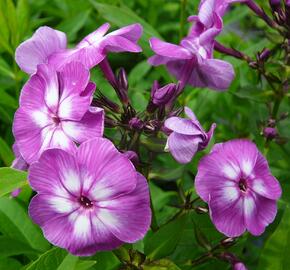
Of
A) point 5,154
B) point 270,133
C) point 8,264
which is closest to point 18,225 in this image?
point 8,264

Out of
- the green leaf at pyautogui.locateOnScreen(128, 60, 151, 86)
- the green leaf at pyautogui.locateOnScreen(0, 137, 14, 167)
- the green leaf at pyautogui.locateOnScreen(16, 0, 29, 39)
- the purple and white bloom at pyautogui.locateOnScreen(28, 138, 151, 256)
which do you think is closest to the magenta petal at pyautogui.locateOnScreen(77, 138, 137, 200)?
the purple and white bloom at pyautogui.locateOnScreen(28, 138, 151, 256)

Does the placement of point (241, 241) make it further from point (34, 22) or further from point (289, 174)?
point (34, 22)

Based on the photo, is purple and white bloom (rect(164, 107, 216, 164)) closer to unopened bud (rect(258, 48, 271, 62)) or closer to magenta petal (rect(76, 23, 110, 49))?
magenta petal (rect(76, 23, 110, 49))

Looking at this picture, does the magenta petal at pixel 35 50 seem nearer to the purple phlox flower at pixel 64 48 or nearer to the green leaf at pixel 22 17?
the purple phlox flower at pixel 64 48

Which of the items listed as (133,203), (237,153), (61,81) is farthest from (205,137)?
(61,81)

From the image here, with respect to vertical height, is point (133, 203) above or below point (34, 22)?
above

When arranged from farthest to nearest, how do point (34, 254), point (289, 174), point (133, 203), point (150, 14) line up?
1. point (150, 14)
2. point (289, 174)
3. point (34, 254)
4. point (133, 203)

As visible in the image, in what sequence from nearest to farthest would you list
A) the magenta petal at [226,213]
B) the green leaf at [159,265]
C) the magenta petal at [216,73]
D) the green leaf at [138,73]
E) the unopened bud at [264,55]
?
the magenta petal at [226,213] < the green leaf at [159,265] < the magenta petal at [216,73] < the unopened bud at [264,55] < the green leaf at [138,73]

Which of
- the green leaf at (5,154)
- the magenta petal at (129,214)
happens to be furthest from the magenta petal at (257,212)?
the green leaf at (5,154)

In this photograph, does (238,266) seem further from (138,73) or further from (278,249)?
(138,73)
